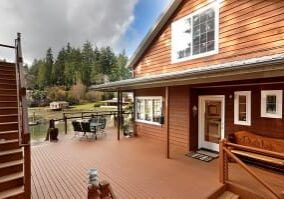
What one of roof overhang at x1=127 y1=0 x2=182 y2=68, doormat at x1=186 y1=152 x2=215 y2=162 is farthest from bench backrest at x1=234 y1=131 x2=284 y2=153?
roof overhang at x1=127 y1=0 x2=182 y2=68

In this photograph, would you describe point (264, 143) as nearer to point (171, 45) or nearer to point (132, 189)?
point (132, 189)

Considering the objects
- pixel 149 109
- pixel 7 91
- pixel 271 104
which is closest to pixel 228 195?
pixel 271 104

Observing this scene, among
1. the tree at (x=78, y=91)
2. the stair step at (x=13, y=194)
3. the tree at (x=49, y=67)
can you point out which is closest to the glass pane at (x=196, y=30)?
the stair step at (x=13, y=194)

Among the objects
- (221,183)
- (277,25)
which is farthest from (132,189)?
(277,25)

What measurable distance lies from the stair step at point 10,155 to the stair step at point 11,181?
390mm

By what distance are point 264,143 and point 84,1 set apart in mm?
14874

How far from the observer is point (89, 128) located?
9711mm

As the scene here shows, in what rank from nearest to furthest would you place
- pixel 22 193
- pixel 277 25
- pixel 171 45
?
pixel 22 193, pixel 277 25, pixel 171 45

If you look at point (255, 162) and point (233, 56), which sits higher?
point (233, 56)

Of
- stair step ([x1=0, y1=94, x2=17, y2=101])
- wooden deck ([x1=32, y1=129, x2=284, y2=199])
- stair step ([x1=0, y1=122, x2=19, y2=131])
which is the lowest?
wooden deck ([x1=32, y1=129, x2=284, y2=199])

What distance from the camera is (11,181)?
3684 mm

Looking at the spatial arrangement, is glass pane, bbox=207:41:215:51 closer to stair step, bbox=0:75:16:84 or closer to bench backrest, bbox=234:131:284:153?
bench backrest, bbox=234:131:284:153

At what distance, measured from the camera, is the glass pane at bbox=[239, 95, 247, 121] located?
6.03 m

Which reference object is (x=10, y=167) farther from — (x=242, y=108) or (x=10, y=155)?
(x=242, y=108)
